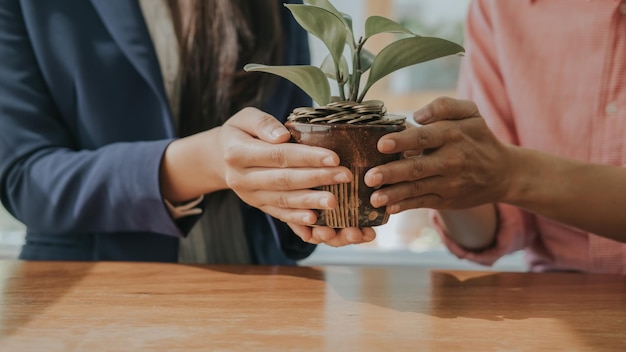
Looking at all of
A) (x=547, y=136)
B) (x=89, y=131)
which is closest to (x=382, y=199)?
(x=547, y=136)

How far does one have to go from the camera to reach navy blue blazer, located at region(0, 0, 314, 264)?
1.09 meters

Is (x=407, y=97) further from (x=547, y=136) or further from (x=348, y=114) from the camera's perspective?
(x=348, y=114)

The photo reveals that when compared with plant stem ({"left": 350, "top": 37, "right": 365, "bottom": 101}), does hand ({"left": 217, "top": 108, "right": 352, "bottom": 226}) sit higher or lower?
lower

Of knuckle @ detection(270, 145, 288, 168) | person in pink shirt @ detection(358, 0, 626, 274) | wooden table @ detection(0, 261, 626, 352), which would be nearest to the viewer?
wooden table @ detection(0, 261, 626, 352)

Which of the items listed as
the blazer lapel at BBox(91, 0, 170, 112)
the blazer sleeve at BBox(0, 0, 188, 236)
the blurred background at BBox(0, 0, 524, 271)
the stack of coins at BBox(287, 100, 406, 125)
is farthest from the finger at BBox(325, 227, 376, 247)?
the blurred background at BBox(0, 0, 524, 271)

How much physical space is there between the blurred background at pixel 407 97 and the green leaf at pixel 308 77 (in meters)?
1.39

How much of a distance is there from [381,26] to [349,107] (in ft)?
0.37

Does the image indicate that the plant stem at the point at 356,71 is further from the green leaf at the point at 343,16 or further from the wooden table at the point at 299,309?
the wooden table at the point at 299,309

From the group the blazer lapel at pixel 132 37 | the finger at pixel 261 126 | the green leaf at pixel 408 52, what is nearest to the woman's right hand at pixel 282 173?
the finger at pixel 261 126

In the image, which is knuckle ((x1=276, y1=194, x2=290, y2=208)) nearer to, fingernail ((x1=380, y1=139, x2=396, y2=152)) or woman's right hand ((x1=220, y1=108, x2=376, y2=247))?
woman's right hand ((x1=220, y1=108, x2=376, y2=247))

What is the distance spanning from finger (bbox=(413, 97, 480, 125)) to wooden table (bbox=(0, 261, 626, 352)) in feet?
0.71

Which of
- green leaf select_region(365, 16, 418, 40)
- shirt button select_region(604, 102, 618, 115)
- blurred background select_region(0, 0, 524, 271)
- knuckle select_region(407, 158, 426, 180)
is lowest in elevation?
blurred background select_region(0, 0, 524, 271)

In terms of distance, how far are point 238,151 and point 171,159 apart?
0.22 meters

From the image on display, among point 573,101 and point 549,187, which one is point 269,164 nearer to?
point 549,187
